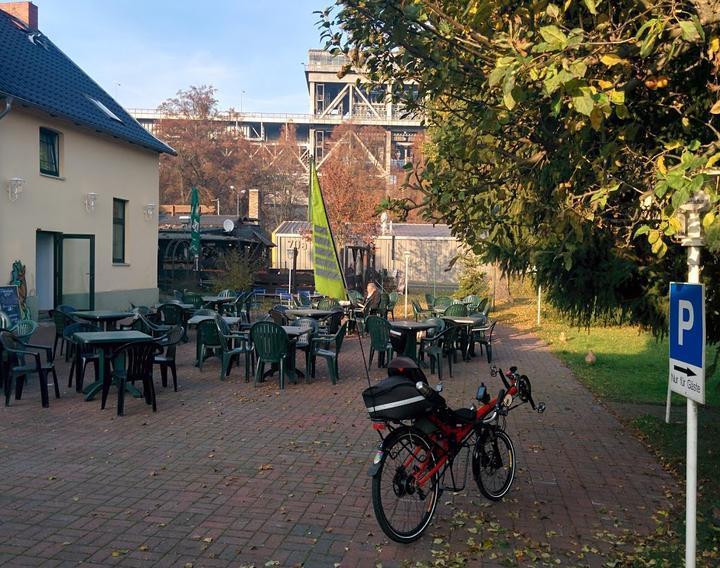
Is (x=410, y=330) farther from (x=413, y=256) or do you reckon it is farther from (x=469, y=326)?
(x=413, y=256)

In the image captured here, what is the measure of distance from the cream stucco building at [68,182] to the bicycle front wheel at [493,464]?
12700 mm

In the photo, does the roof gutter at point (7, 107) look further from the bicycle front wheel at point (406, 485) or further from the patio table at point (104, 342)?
the bicycle front wheel at point (406, 485)

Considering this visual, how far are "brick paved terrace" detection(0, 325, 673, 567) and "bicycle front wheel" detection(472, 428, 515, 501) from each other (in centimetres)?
12

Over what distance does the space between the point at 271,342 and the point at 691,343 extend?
703 cm

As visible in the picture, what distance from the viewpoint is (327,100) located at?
→ 103 metres

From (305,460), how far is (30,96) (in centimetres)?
1262

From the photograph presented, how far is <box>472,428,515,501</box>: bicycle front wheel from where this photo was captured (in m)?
5.30

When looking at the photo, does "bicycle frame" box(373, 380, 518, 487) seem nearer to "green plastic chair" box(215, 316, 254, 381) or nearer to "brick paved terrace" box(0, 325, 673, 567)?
"brick paved terrace" box(0, 325, 673, 567)

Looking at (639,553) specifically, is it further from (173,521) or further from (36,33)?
(36,33)

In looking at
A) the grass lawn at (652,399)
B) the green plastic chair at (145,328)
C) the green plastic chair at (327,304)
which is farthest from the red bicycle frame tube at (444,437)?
the green plastic chair at (327,304)

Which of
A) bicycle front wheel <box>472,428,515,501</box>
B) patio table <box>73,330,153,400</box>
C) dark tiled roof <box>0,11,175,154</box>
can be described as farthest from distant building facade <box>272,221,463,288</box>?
bicycle front wheel <box>472,428,515,501</box>

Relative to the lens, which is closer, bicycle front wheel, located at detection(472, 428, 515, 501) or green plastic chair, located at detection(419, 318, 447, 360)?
bicycle front wheel, located at detection(472, 428, 515, 501)

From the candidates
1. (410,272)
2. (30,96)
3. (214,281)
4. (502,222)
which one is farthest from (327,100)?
(502,222)

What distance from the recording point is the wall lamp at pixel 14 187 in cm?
1468
